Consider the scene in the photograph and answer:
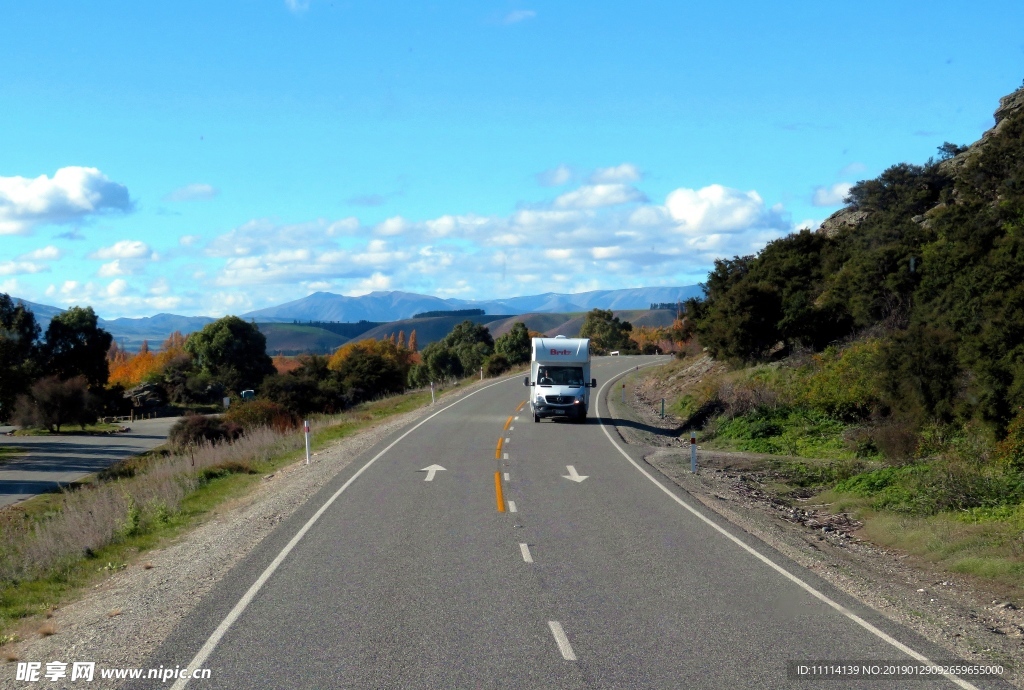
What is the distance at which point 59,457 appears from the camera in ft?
132

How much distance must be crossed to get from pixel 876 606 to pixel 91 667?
7620 millimetres

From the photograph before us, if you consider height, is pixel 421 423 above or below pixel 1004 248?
below

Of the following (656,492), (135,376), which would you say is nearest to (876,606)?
(656,492)

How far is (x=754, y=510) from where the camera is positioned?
17141mm

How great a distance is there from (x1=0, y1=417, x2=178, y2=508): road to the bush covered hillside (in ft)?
85.3


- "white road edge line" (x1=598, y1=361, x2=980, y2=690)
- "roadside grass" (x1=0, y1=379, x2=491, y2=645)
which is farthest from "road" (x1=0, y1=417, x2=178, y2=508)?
"white road edge line" (x1=598, y1=361, x2=980, y2=690)

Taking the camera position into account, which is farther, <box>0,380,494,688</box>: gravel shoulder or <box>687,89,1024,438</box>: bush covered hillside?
<box>687,89,1024,438</box>: bush covered hillside

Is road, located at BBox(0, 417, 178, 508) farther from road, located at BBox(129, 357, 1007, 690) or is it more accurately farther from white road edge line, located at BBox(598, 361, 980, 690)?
white road edge line, located at BBox(598, 361, 980, 690)

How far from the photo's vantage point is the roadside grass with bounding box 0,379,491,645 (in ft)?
39.0

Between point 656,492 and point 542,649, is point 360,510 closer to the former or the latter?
point 656,492

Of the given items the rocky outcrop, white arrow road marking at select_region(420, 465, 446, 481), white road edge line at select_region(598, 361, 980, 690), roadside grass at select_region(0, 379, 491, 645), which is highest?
the rocky outcrop

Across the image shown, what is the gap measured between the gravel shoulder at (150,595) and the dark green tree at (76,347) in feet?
247

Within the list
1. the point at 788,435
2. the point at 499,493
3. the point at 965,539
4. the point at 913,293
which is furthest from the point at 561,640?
the point at 913,293

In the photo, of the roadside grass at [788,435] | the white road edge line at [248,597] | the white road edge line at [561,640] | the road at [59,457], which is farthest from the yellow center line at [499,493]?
the road at [59,457]
